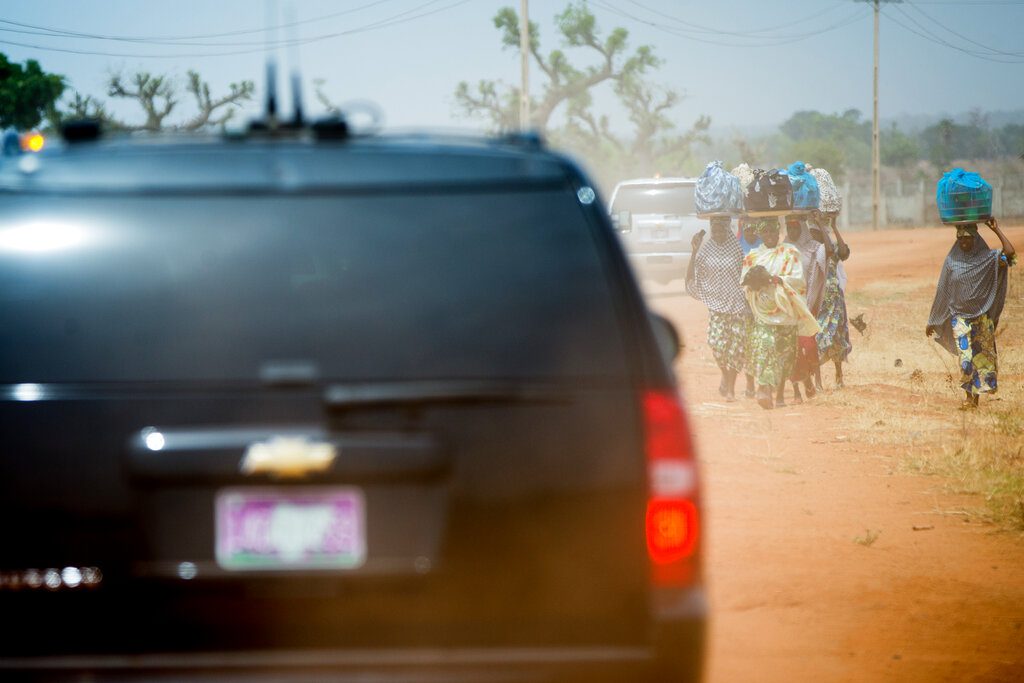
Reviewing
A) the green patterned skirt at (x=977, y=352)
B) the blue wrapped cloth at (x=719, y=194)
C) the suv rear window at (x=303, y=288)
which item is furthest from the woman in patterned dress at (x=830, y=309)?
the suv rear window at (x=303, y=288)

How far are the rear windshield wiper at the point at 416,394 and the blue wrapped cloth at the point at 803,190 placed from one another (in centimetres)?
1206

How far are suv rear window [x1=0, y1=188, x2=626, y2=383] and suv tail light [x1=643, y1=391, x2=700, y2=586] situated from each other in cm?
15

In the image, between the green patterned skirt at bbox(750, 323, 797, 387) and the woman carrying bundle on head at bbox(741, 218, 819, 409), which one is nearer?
the woman carrying bundle on head at bbox(741, 218, 819, 409)

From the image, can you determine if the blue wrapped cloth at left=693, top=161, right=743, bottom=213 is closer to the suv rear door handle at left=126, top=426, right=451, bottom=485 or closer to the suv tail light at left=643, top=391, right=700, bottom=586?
the suv tail light at left=643, top=391, right=700, bottom=586

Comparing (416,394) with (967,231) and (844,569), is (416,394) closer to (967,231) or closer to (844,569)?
(844,569)

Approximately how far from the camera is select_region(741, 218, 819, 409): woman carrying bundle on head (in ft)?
46.0

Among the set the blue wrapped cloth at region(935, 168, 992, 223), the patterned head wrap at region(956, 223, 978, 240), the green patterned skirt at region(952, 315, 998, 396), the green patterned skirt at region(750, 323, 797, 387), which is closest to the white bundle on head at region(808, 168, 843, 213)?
the green patterned skirt at region(750, 323, 797, 387)

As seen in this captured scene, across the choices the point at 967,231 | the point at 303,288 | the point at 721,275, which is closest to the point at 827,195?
the point at 721,275

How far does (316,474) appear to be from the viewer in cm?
325

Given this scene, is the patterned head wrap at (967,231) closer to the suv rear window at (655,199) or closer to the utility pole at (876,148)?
the suv rear window at (655,199)

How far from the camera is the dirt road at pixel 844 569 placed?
594 cm

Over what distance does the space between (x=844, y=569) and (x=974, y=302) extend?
6.49m

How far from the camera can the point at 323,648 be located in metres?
3.27

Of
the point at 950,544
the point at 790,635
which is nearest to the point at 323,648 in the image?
the point at 790,635
